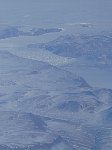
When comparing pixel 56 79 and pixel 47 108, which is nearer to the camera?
pixel 47 108

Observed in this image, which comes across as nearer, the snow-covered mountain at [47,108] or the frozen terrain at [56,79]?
the snow-covered mountain at [47,108]

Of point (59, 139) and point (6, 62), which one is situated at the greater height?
point (59, 139)

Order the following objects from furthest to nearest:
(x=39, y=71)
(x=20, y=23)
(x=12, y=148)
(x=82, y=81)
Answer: (x=20, y=23) → (x=39, y=71) → (x=82, y=81) → (x=12, y=148)

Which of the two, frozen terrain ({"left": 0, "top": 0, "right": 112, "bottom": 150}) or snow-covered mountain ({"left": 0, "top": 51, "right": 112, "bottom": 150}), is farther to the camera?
frozen terrain ({"left": 0, "top": 0, "right": 112, "bottom": 150})

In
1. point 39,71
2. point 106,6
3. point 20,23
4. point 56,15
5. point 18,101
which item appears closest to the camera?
point 18,101

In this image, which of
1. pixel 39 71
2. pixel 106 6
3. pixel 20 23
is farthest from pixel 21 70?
pixel 106 6

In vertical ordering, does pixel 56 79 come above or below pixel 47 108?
below

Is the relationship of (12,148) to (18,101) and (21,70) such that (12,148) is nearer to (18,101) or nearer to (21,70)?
(18,101)

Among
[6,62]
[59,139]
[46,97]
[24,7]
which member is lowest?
[24,7]
